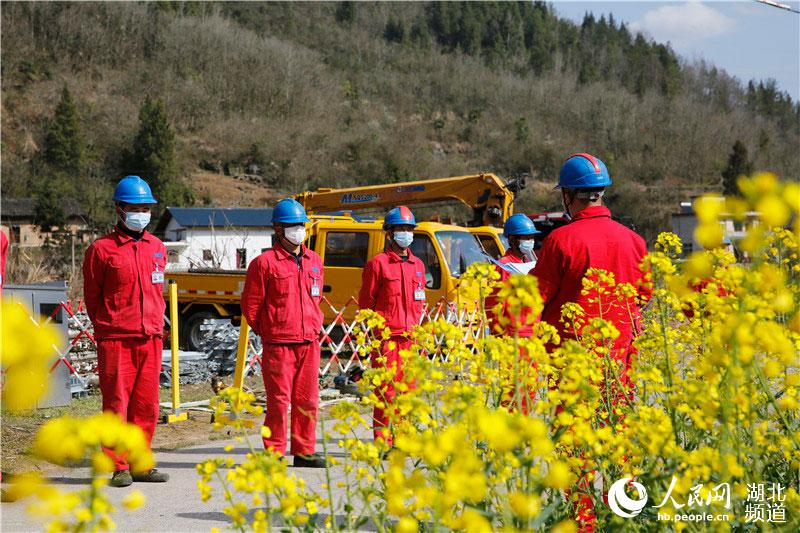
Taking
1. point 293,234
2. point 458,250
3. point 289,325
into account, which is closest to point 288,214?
point 293,234

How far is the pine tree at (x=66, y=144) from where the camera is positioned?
217ft

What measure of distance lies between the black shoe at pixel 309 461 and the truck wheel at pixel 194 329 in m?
9.12

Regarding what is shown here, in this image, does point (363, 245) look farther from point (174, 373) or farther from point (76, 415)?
point (76, 415)

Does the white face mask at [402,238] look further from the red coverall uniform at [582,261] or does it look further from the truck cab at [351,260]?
the truck cab at [351,260]

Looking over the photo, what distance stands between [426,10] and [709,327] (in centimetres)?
12880

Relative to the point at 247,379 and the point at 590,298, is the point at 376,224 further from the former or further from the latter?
the point at 590,298

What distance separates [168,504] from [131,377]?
3.16 feet

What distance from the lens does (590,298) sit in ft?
13.3

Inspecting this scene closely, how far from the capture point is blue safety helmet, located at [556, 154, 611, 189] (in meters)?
4.44

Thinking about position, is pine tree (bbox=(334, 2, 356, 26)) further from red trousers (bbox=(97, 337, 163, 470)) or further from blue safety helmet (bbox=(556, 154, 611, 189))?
blue safety helmet (bbox=(556, 154, 611, 189))

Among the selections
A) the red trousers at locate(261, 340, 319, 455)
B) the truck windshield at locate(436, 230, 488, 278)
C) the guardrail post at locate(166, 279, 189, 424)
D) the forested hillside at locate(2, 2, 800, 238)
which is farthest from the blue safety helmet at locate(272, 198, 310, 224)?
the forested hillside at locate(2, 2, 800, 238)

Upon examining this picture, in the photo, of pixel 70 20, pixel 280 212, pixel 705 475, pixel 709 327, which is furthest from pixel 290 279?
pixel 70 20

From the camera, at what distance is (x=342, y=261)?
1402cm

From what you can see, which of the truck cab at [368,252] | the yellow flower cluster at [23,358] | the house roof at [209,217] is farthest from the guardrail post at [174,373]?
the house roof at [209,217]
